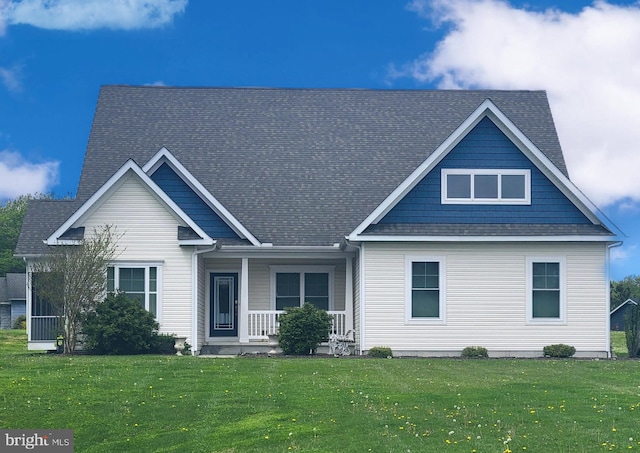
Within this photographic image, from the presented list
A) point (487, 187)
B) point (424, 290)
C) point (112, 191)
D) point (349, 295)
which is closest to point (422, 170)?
point (487, 187)

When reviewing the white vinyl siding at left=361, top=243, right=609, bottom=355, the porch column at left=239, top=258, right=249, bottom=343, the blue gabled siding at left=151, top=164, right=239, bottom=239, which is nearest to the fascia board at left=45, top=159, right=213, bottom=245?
the blue gabled siding at left=151, top=164, right=239, bottom=239

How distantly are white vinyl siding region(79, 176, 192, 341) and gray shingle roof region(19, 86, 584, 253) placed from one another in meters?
2.90

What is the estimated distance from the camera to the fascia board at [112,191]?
28.3 m

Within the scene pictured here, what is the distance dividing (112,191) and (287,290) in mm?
6427

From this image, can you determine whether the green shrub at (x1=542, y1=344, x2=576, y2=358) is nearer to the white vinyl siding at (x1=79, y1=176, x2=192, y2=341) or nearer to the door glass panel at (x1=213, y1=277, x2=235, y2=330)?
the door glass panel at (x1=213, y1=277, x2=235, y2=330)

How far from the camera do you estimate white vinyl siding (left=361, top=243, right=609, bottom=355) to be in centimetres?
2809

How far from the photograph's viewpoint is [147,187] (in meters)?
28.5

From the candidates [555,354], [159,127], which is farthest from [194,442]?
[159,127]

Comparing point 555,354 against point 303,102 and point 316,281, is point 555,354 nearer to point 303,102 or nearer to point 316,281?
point 316,281

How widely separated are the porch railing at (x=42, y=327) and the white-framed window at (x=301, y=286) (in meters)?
6.59

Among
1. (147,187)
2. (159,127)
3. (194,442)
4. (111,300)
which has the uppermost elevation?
(159,127)

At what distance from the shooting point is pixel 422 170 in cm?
2795

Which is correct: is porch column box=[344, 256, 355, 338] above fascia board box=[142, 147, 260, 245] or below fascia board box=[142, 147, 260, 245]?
below

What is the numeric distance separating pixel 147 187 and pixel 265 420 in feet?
45.3
